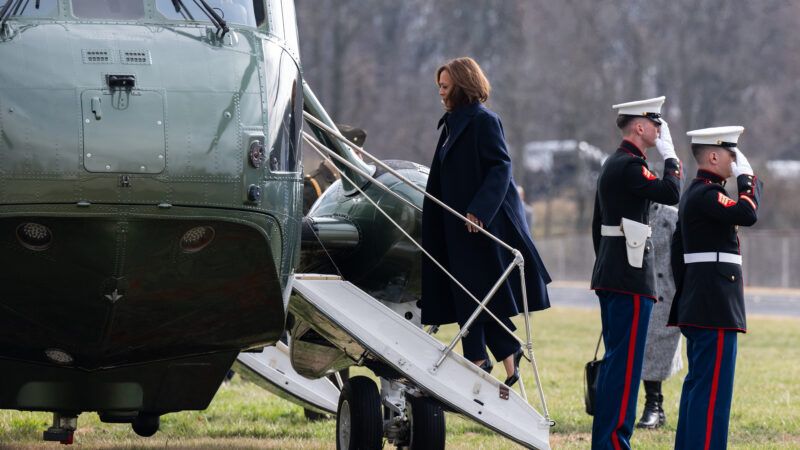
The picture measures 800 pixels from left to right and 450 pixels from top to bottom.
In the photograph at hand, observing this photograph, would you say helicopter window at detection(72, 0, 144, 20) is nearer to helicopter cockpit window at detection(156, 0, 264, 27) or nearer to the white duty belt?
helicopter cockpit window at detection(156, 0, 264, 27)

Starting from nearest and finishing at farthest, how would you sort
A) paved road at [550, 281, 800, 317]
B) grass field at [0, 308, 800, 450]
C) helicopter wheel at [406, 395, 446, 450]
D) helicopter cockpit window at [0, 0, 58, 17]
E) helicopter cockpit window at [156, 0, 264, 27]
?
helicopter cockpit window at [0, 0, 58, 17], helicopter cockpit window at [156, 0, 264, 27], helicopter wheel at [406, 395, 446, 450], grass field at [0, 308, 800, 450], paved road at [550, 281, 800, 317]

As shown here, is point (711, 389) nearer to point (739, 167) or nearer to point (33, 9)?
point (739, 167)

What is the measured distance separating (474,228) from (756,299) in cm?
2524

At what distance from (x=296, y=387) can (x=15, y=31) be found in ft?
15.0

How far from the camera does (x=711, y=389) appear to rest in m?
8.15

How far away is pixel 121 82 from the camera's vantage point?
22.0 feet

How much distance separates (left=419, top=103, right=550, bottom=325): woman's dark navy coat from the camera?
8523mm

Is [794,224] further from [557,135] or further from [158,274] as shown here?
[158,274]

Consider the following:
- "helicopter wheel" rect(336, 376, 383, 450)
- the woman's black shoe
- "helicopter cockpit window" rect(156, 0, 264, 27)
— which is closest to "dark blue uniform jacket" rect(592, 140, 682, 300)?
the woman's black shoe

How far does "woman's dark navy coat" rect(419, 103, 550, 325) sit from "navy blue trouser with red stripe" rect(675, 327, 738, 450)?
3.30ft

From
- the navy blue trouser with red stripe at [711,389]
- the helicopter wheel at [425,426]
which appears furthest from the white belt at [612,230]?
the helicopter wheel at [425,426]

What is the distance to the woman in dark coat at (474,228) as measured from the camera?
8.52 meters

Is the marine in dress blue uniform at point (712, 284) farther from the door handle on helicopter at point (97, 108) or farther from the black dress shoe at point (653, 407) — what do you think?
the door handle on helicopter at point (97, 108)

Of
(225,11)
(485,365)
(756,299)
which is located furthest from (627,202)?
(756,299)
